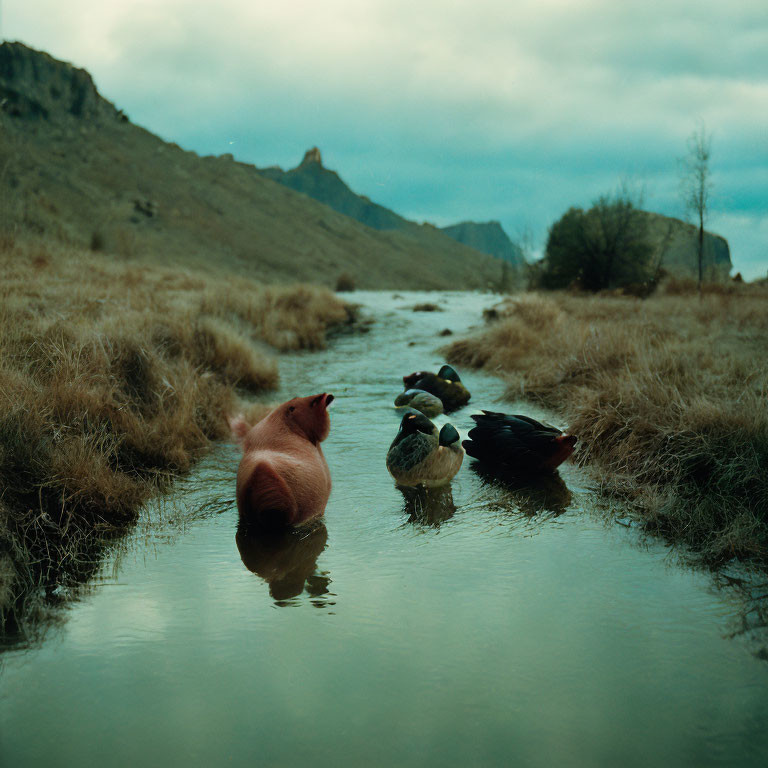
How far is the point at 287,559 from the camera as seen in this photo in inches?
114

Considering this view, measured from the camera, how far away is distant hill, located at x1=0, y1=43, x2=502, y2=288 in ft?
104

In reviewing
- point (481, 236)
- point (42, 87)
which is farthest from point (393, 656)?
point (481, 236)

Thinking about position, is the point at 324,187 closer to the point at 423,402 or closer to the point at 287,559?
the point at 423,402

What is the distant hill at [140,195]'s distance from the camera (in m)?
31.8

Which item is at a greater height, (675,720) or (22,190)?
(22,190)

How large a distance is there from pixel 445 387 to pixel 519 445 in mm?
2077

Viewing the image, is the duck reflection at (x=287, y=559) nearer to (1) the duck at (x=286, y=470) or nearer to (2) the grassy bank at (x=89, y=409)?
(1) the duck at (x=286, y=470)

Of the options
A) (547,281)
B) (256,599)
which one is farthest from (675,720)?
(547,281)

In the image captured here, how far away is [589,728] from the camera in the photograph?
1.80m

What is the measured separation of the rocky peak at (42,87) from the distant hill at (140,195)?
0.25ft

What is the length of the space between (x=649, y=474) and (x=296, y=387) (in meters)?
4.01

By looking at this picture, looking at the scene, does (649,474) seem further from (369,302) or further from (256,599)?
(369,302)

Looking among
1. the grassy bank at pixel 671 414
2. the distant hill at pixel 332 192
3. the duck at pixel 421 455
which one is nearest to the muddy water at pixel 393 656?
the grassy bank at pixel 671 414

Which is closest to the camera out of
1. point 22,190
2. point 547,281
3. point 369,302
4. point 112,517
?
point 112,517
